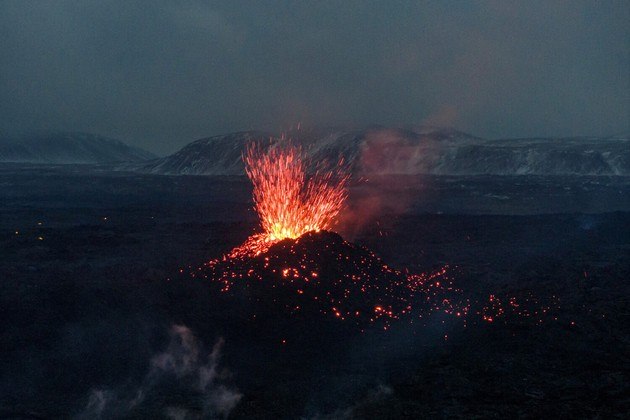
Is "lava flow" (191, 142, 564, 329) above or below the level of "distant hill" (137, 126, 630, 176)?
below

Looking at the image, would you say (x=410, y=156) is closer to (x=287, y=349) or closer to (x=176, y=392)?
(x=287, y=349)

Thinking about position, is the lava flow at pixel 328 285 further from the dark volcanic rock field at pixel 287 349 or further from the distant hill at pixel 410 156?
the distant hill at pixel 410 156

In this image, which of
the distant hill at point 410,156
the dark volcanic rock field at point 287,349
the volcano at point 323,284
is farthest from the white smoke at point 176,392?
the distant hill at point 410,156

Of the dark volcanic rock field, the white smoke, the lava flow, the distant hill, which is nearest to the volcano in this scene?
the lava flow

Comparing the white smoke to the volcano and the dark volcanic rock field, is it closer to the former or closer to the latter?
the dark volcanic rock field

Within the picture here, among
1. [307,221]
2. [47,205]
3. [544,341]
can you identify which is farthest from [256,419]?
[47,205]

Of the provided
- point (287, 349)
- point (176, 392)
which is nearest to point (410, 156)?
point (287, 349)
